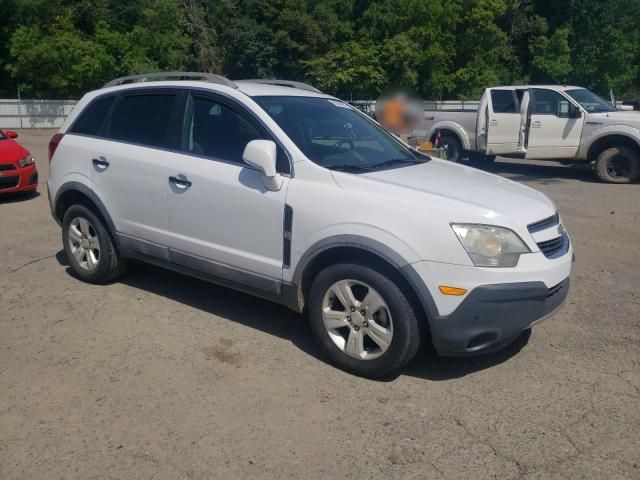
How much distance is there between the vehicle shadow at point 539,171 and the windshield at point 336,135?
811 cm

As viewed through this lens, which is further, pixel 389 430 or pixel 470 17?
pixel 470 17

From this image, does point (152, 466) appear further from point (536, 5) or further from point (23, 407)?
point (536, 5)

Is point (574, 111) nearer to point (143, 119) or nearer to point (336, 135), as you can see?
point (336, 135)

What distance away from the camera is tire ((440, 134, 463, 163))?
14.3 meters

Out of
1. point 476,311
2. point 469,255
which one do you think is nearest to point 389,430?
point 476,311

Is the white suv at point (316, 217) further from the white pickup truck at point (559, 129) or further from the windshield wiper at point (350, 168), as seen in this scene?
the white pickup truck at point (559, 129)

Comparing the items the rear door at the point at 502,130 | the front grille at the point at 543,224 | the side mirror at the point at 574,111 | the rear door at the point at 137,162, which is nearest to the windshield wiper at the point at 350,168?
the front grille at the point at 543,224

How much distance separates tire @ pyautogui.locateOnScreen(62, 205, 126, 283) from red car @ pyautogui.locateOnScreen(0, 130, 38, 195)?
4.64 m

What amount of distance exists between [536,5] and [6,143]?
55.8m

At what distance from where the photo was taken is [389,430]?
3.41 meters

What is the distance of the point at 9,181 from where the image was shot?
9.69 meters

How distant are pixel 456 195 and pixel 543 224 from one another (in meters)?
0.61

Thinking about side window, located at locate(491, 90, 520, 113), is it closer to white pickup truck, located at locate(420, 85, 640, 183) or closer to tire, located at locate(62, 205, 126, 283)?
white pickup truck, located at locate(420, 85, 640, 183)

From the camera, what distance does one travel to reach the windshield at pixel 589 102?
12.8 metres
